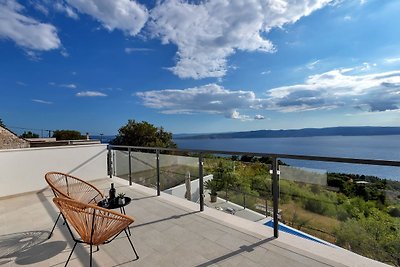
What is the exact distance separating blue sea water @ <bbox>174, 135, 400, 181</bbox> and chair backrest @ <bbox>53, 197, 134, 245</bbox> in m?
1.99

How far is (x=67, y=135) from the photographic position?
82.3ft

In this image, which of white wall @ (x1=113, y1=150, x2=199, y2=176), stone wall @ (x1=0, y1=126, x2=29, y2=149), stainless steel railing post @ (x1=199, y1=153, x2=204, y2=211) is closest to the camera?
stainless steel railing post @ (x1=199, y1=153, x2=204, y2=211)

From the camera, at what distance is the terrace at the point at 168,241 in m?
2.47

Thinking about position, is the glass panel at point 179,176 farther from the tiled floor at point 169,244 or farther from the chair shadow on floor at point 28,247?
the chair shadow on floor at point 28,247

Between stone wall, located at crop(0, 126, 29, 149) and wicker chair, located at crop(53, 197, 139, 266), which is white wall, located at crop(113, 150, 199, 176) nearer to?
wicker chair, located at crop(53, 197, 139, 266)

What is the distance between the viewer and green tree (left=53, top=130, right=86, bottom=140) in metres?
24.8

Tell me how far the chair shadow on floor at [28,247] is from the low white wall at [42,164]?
2533 mm

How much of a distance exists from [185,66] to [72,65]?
8.22 meters

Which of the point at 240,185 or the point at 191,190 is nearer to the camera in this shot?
the point at 240,185

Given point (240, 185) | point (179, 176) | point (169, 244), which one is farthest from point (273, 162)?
point (179, 176)

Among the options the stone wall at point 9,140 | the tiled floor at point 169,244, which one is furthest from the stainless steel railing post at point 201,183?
the stone wall at point 9,140

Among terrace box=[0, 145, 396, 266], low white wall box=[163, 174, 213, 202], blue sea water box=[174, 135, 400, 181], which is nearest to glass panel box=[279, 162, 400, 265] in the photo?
blue sea water box=[174, 135, 400, 181]

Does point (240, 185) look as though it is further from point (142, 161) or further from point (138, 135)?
point (138, 135)

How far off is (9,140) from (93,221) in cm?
1566
